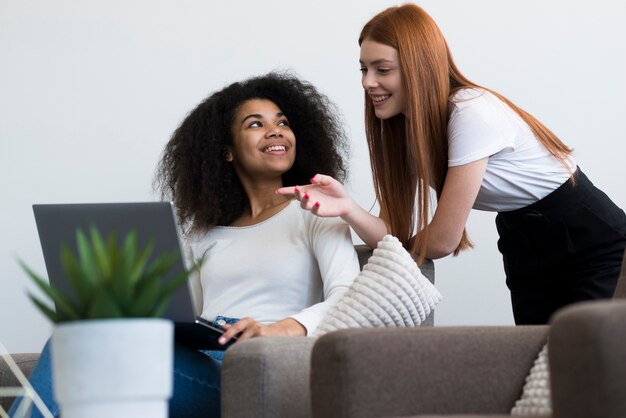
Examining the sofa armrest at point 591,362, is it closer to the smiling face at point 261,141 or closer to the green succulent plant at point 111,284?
the green succulent plant at point 111,284

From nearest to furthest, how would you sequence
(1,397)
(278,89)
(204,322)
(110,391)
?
(110,391)
(204,322)
(1,397)
(278,89)

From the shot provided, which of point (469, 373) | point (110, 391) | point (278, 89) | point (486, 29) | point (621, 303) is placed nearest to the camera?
point (110, 391)

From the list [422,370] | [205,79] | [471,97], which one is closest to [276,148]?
[471,97]

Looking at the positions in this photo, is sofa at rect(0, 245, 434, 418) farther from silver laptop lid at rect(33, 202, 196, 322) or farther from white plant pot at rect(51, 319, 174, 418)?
white plant pot at rect(51, 319, 174, 418)

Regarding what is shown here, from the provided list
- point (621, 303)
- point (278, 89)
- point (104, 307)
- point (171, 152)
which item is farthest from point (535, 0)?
point (104, 307)

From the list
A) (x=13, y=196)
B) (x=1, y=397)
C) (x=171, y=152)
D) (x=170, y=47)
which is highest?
(x=170, y=47)

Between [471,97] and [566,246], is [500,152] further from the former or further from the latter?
[566,246]

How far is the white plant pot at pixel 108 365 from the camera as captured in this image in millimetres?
1033

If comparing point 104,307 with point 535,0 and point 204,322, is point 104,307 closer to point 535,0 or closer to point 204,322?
point 204,322

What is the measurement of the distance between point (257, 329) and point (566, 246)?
0.75 metres

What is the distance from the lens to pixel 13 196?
3359 millimetres

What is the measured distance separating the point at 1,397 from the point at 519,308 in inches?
48.0

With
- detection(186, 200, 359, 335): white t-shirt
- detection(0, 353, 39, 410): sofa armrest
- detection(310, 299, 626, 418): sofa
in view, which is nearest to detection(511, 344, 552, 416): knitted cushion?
detection(310, 299, 626, 418): sofa

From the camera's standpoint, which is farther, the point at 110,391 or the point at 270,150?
the point at 270,150
